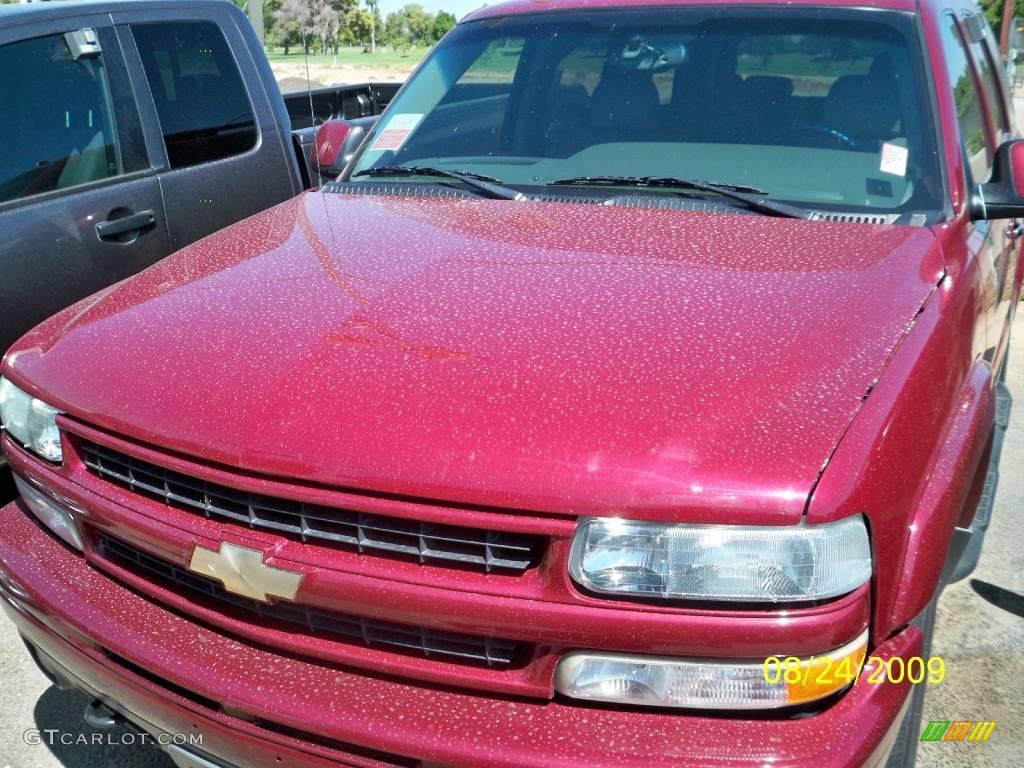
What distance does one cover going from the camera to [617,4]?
3377mm

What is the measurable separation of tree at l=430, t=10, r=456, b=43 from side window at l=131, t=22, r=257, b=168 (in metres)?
0.98

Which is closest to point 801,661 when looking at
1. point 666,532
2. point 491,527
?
point 666,532

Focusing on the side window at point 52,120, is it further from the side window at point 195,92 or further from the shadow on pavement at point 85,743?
the shadow on pavement at point 85,743

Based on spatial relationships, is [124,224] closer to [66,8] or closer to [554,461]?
[66,8]

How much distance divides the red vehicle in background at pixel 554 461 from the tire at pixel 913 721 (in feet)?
0.09

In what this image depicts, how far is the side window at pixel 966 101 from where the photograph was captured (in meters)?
3.02

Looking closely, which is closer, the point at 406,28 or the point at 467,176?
the point at 467,176

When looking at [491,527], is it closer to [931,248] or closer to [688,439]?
[688,439]

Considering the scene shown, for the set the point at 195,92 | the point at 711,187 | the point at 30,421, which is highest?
the point at 195,92

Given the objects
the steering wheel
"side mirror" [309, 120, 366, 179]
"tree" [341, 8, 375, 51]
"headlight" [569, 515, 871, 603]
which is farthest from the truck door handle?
"headlight" [569, 515, 871, 603]

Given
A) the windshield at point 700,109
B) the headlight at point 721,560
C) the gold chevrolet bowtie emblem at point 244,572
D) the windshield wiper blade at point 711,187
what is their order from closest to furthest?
the headlight at point 721,560 → the gold chevrolet bowtie emblem at point 244,572 → the windshield wiper blade at point 711,187 → the windshield at point 700,109

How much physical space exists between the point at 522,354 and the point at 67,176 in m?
2.72

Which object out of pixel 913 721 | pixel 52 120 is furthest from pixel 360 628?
pixel 52 120

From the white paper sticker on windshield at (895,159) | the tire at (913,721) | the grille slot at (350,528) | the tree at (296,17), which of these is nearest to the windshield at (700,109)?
the white paper sticker on windshield at (895,159)
